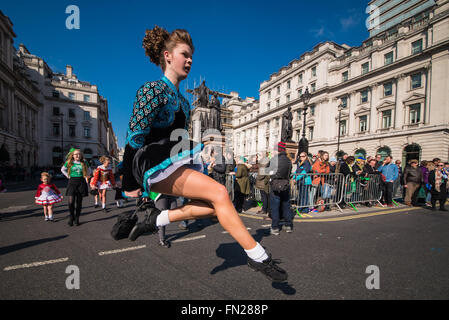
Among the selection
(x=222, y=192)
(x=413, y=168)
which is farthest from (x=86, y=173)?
(x=413, y=168)

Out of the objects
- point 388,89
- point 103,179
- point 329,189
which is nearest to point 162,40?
point 329,189

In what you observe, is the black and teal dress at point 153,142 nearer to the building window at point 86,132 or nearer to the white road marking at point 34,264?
the white road marking at point 34,264

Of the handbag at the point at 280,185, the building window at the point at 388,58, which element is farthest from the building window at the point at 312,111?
the handbag at the point at 280,185

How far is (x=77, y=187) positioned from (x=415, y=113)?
33.8m

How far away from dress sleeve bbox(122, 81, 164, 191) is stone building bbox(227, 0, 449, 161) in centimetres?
2686

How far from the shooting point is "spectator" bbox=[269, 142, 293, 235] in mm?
4395

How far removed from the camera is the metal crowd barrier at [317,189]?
6.30 m

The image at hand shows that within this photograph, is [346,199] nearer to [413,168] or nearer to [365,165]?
[365,165]

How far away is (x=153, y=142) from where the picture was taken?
1.62 m

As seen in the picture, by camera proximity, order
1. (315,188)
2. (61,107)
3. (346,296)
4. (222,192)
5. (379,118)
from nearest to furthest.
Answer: (222,192), (346,296), (315,188), (379,118), (61,107)

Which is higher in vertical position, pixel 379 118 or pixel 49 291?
pixel 379 118
